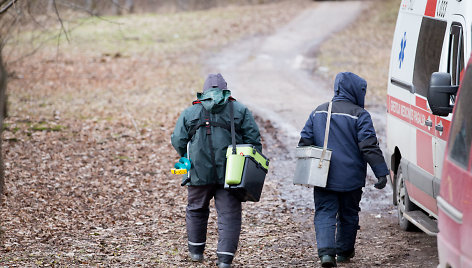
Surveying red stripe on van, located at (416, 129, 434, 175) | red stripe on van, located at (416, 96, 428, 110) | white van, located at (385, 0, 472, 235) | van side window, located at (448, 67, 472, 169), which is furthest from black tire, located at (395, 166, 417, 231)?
van side window, located at (448, 67, 472, 169)

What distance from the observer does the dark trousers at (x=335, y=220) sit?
6.64m

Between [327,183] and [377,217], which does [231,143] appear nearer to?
[327,183]

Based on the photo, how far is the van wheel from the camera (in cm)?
781

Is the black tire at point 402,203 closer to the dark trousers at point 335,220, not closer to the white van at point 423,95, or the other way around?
the white van at point 423,95

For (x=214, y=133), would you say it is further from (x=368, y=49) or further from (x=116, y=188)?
(x=368, y=49)

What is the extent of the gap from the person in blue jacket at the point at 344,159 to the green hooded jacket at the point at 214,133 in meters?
0.60

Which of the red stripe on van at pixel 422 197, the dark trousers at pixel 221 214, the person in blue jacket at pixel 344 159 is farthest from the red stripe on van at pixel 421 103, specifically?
the dark trousers at pixel 221 214

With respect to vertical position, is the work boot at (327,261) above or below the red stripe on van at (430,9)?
below

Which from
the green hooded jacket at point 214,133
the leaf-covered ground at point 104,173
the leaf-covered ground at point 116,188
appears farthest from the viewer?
the leaf-covered ground at point 104,173

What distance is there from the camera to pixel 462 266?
4289mm

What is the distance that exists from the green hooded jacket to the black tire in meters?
2.15

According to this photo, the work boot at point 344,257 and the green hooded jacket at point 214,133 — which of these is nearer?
the green hooded jacket at point 214,133

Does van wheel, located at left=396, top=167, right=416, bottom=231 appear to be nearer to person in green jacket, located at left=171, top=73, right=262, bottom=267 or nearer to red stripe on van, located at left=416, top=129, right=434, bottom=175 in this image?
red stripe on van, located at left=416, top=129, right=434, bottom=175

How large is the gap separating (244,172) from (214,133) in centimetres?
51
